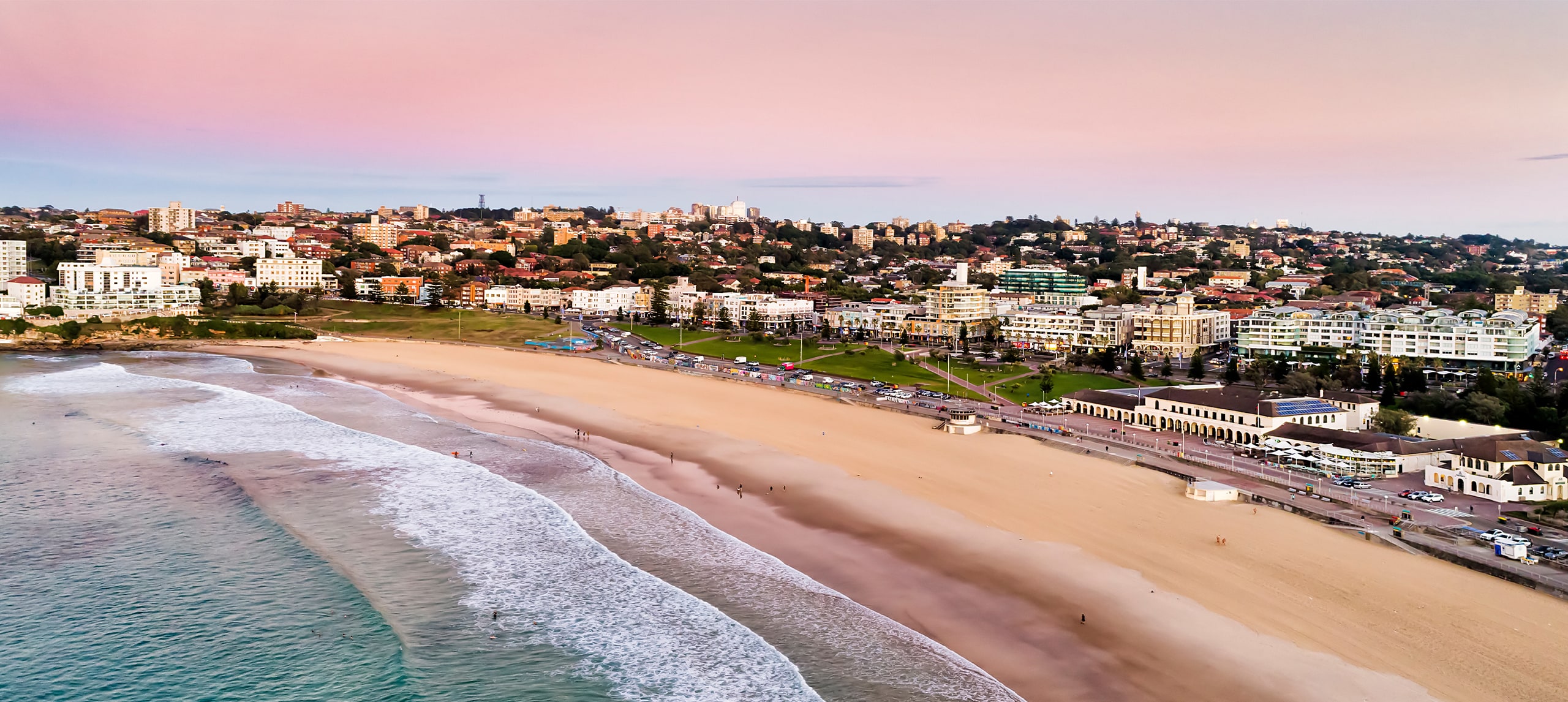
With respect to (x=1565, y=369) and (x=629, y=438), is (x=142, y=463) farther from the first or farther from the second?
(x=1565, y=369)

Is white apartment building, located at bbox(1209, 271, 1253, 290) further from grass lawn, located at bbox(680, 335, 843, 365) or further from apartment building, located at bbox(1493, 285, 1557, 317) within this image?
grass lawn, located at bbox(680, 335, 843, 365)

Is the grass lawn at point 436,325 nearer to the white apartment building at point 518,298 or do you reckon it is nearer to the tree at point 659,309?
the tree at point 659,309

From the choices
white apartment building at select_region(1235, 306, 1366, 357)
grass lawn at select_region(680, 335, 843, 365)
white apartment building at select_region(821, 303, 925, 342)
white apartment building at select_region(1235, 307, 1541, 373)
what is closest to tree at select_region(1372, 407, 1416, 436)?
white apartment building at select_region(1235, 307, 1541, 373)

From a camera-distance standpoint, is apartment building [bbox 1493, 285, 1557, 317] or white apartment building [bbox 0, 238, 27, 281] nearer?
apartment building [bbox 1493, 285, 1557, 317]

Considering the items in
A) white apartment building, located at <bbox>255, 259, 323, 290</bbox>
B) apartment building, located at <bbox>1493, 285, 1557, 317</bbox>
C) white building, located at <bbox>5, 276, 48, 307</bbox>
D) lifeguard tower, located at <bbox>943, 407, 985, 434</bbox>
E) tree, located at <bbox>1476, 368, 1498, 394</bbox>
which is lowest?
lifeguard tower, located at <bbox>943, 407, 985, 434</bbox>

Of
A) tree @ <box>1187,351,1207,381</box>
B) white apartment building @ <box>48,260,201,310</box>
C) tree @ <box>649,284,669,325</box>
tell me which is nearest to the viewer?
tree @ <box>1187,351,1207,381</box>

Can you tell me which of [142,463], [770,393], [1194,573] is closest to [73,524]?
[142,463]
